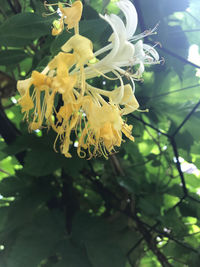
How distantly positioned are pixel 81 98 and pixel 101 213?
0.45 m

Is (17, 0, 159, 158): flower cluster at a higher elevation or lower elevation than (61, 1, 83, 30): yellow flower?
lower

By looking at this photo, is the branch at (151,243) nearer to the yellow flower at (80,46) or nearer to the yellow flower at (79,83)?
the yellow flower at (79,83)

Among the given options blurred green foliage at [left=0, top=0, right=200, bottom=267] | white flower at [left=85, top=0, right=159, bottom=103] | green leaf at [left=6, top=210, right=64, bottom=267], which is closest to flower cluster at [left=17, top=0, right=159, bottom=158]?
white flower at [left=85, top=0, right=159, bottom=103]

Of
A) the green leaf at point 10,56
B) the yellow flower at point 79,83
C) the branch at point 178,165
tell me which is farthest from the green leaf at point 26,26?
the branch at point 178,165

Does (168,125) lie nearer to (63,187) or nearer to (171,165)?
(171,165)

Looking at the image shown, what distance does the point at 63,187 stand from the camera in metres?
0.64

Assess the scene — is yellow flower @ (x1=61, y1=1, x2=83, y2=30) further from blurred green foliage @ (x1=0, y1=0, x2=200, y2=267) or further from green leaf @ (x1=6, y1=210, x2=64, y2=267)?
green leaf @ (x1=6, y1=210, x2=64, y2=267)

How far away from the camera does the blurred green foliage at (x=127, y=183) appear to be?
1.67 ft

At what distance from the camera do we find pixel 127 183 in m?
0.57

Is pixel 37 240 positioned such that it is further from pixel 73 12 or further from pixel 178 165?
pixel 73 12

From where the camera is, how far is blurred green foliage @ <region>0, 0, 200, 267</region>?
0.51 m

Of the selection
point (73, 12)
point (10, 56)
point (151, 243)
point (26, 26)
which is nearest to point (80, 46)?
point (73, 12)

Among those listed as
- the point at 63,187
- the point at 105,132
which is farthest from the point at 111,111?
the point at 63,187

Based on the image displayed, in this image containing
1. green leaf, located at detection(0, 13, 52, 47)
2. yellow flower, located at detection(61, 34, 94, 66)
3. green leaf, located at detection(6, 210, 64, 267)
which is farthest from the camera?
green leaf, located at detection(6, 210, 64, 267)
